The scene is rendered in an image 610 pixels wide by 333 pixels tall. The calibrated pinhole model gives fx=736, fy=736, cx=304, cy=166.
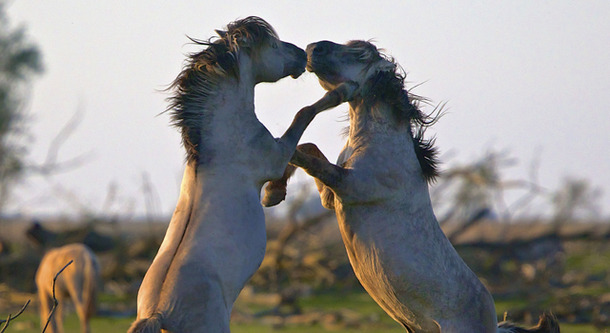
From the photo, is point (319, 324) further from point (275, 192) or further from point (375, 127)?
point (275, 192)

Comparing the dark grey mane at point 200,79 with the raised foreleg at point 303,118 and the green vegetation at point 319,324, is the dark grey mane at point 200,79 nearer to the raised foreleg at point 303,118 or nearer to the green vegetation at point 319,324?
the raised foreleg at point 303,118

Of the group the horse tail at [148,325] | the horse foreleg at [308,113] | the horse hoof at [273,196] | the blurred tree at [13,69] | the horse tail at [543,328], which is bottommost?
the horse tail at [148,325]

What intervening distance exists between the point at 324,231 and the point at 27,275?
6.33 meters

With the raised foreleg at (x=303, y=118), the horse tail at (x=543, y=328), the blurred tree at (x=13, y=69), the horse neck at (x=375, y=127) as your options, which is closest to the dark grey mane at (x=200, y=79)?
the raised foreleg at (x=303, y=118)

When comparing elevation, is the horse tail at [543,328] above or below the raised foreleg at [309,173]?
below

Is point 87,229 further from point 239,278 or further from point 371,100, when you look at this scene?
point 239,278

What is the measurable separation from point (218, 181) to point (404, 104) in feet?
6.53

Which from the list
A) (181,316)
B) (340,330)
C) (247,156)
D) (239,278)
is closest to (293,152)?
(247,156)

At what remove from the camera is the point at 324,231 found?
1658cm

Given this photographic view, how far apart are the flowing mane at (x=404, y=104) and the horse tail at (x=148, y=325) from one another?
8.48 ft

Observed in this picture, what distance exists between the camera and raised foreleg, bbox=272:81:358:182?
14.7 feet

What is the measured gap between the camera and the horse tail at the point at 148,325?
3441 millimetres

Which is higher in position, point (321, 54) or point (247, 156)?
point (321, 54)

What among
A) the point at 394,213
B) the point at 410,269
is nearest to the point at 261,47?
the point at 394,213
